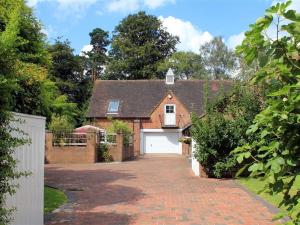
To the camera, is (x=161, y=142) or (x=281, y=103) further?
(x=161, y=142)

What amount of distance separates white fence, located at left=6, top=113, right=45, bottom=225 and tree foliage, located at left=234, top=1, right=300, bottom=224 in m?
4.50

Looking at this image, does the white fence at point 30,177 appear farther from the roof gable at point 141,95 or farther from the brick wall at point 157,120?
the roof gable at point 141,95

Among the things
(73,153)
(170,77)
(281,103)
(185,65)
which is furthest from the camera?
(185,65)

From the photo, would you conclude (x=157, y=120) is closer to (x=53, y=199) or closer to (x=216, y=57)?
(x=216, y=57)

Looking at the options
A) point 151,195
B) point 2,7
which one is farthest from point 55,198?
point 2,7

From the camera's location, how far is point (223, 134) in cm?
2009

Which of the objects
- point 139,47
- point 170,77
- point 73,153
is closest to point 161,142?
point 170,77

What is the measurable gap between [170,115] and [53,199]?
34.8 metres

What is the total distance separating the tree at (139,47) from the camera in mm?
67562

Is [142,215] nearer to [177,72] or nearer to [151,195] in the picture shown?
[151,195]

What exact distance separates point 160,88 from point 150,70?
630 inches

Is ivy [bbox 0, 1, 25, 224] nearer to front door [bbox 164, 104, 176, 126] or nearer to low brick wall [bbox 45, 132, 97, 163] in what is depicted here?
low brick wall [bbox 45, 132, 97, 163]

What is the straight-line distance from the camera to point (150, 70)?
2638 inches

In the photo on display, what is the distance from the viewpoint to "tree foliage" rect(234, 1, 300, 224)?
256 cm
